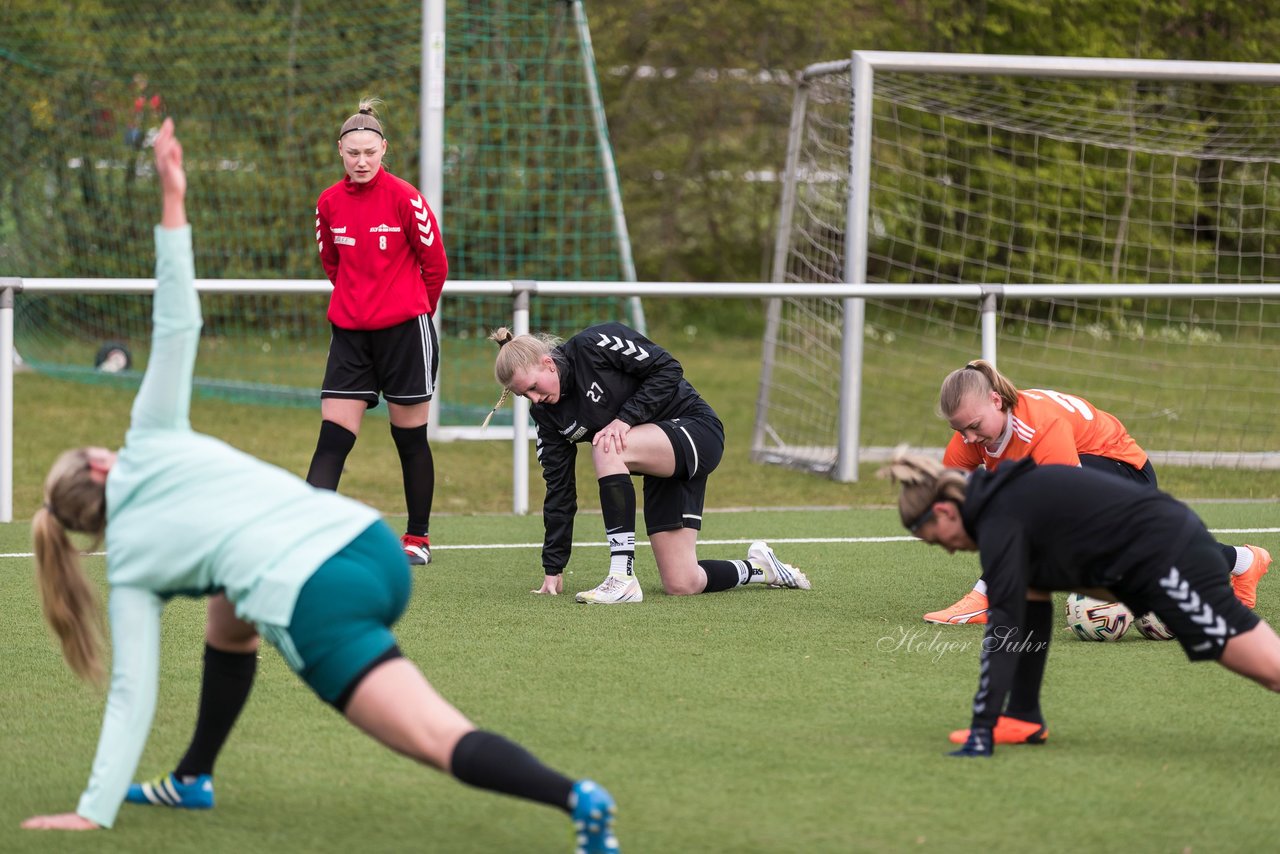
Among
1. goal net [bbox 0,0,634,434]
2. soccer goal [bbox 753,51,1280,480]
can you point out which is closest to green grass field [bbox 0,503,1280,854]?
soccer goal [bbox 753,51,1280,480]

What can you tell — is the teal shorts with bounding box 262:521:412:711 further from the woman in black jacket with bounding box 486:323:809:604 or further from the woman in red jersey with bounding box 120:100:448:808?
the woman in red jersey with bounding box 120:100:448:808

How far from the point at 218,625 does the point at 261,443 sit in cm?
809

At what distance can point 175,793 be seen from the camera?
3.79m

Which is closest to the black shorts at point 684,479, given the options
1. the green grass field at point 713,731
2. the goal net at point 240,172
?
the green grass field at point 713,731

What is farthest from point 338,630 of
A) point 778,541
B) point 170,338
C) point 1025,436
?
point 778,541

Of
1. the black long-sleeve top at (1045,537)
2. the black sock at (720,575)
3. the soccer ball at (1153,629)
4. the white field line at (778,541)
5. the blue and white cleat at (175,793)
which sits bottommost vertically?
the white field line at (778,541)

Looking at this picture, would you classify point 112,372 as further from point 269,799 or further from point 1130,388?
point 269,799

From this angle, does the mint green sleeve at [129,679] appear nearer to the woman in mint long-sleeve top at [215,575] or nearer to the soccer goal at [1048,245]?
the woman in mint long-sleeve top at [215,575]

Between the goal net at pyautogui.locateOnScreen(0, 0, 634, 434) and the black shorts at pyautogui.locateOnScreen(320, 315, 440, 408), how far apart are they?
6767mm

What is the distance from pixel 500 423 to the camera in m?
A: 12.4

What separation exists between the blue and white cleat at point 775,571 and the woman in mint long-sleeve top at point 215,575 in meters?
3.23

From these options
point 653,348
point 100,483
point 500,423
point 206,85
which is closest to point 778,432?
point 500,423

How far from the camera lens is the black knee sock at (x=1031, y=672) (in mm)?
4250

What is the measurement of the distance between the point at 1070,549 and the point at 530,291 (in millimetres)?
4751
